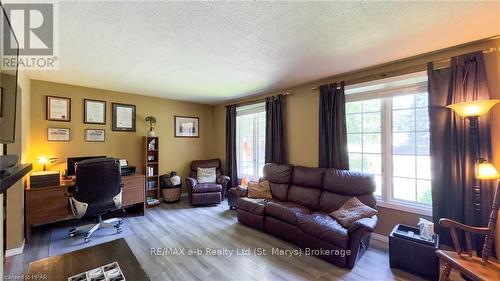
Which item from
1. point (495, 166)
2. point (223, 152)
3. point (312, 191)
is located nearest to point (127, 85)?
point (223, 152)

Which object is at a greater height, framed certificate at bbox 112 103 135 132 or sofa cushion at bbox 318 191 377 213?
framed certificate at bbox 112 103 135 132

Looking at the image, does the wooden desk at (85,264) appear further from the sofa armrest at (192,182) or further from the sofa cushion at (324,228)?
the sofa armrest at (192,182)

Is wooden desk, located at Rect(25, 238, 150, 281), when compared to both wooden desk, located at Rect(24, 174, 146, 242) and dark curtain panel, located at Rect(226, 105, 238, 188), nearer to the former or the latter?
wooden desk, located at Rect(24, 174, 146, 242)

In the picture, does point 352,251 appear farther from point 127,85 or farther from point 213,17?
point 127,85

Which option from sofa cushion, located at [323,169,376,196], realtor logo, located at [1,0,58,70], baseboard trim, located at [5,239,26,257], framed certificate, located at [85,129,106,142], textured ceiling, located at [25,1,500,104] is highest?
textured ceiling, located at [25,1,500,104]

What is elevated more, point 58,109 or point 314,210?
point 58,109

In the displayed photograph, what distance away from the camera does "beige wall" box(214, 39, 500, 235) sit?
218 cm

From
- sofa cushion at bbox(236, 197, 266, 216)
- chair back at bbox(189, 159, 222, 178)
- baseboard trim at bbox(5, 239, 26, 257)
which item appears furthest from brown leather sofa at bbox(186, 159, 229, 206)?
baseboard trim at bbox(5, 239, 26, 257)

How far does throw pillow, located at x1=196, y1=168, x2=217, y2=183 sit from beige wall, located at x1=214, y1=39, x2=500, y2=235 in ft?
6.01

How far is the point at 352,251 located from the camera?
2301 millimetres

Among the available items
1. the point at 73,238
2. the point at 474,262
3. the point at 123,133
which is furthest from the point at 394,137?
the point at 123,133

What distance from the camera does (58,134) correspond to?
12.1 ft

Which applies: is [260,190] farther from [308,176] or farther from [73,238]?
[73,238]

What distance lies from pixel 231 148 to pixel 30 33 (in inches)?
145
